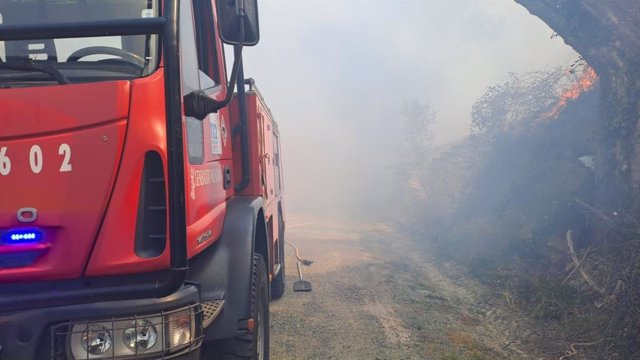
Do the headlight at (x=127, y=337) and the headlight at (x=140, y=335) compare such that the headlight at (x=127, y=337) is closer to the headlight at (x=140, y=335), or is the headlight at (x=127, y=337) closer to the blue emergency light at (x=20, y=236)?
the headlight at (x=140, y=335)

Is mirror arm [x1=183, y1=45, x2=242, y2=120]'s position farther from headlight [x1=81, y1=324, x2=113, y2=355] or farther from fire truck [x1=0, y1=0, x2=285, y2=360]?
headlight [x1=81, y1=324, x2=113, y2=355]

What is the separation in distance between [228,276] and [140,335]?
71cm

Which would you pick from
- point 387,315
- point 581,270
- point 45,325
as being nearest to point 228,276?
point 45,325

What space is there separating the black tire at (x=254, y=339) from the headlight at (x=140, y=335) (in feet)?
2.34

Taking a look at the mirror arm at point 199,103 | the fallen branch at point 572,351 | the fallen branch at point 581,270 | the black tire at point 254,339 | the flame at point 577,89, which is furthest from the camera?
the flame at point 577,89

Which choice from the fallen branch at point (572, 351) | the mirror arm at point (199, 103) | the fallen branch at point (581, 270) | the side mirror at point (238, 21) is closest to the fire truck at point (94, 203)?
the mirror arm at point (199, 103)

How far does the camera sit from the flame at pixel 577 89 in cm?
846

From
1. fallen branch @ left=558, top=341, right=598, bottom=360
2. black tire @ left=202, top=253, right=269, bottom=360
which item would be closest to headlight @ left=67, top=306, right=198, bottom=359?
black tire @ left=202, top=253, right=269, bottom=360

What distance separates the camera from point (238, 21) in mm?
2488

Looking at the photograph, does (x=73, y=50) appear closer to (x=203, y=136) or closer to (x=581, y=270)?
(x=203, y=136)

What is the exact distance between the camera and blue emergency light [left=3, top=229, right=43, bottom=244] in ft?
6.28

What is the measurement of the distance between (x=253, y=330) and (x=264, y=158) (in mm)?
2080

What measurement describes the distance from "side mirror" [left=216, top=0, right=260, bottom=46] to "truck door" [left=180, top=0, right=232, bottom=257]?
0.62ft

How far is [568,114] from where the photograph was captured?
8.62 metres
